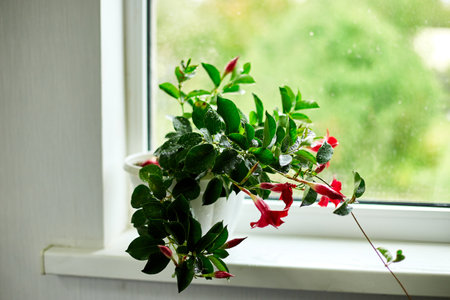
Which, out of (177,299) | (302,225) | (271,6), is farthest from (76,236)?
(271,6)

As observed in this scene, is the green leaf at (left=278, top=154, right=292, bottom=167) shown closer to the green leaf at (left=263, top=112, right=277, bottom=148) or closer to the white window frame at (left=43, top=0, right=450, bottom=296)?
the green leaf at (left=263, top=112, right=277, bottom=148)

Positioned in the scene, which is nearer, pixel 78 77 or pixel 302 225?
pixel 78 77

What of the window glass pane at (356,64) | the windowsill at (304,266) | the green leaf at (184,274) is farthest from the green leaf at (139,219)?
the window glass pane at (356,64)

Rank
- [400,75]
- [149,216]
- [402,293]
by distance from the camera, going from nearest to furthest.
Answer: [149,216] → [402,293] → [400,75]

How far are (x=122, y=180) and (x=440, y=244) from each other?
2.45 feet

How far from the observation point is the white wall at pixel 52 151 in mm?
816

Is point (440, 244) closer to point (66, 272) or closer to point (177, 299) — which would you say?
point (177, 299)

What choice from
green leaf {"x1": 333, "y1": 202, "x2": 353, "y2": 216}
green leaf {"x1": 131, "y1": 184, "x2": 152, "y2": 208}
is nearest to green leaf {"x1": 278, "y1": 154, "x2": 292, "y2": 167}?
green leaf {"x1": 333, "y1": 202, "x2": 353, "y2": 216}

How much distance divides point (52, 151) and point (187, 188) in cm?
36

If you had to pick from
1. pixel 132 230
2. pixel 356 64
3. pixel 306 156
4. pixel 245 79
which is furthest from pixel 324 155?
pixel 132 230

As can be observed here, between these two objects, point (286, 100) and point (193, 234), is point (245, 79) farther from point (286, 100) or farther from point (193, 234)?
point (193, 234)

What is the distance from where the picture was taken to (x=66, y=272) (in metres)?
0.85

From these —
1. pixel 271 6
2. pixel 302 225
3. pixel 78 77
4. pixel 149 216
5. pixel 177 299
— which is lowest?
pixel 177 299

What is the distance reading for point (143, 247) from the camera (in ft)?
2.04
